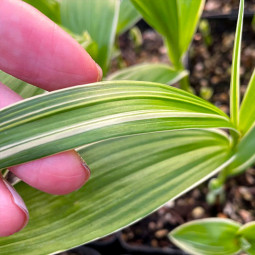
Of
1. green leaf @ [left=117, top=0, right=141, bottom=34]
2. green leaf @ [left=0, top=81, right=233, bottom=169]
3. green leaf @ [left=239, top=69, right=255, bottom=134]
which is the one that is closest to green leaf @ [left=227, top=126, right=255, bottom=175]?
green leaf @ [left=239, top=69, right=255, bottom=134]

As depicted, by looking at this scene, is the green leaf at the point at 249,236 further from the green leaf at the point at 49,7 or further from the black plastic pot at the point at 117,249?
the green leaf at the point at 49,7

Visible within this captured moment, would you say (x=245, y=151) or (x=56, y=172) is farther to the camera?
(x=245, y=151)

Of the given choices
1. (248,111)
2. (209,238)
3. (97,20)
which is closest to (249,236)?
(209,238)

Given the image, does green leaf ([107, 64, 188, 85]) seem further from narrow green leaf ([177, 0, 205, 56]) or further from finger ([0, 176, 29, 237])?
finger ([0, 176, 29, 237])

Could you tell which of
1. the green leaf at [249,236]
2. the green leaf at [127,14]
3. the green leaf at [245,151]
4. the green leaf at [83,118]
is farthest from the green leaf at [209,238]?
the green leaf at [127,14]

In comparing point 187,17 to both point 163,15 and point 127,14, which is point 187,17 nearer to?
point 163,15

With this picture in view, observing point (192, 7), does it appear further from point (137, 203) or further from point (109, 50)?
point (137, 203)

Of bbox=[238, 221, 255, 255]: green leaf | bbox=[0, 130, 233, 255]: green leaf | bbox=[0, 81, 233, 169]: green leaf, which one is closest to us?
bbox=[0, 81, 233, 169]: green leaf
